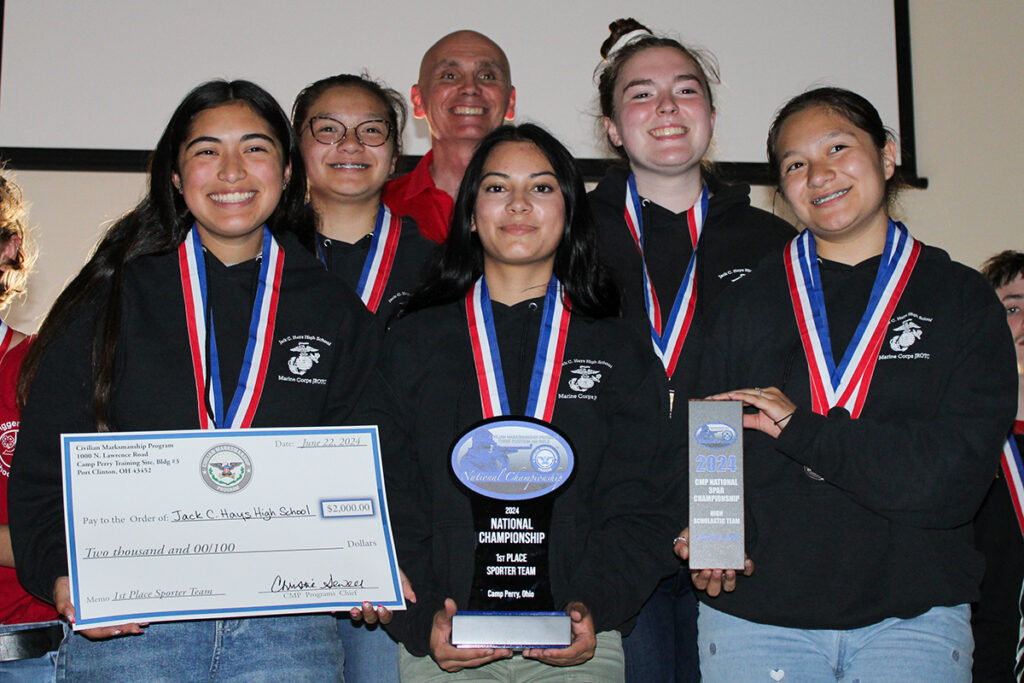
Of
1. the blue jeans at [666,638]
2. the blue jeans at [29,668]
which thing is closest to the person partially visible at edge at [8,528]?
the blue jeans at [29,668]

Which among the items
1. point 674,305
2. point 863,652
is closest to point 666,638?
point 863,652

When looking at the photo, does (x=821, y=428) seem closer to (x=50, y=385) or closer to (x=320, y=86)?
(x=50, y=385)

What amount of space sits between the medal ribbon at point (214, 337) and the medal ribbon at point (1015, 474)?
2.28 m

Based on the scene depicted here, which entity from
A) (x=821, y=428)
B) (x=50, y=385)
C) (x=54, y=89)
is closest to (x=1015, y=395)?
(x=821, y=428)

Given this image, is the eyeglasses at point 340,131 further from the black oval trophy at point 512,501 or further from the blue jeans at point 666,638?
the blue jeans at point 666,638

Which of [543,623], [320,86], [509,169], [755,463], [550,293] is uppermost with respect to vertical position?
[320,86]

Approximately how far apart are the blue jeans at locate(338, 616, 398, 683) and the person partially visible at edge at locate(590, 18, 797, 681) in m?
0.78

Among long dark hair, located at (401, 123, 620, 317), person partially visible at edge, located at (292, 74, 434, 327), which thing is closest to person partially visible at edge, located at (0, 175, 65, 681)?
person partially visible at edge, located at (292, 74, 434, 327)

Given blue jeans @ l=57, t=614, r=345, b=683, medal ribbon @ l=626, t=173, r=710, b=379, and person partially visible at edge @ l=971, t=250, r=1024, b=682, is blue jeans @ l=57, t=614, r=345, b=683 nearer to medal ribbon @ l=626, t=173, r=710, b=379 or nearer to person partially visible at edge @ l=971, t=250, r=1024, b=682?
medal ribbon @ l=626, t=173, r=710, b=379

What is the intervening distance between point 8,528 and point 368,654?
100cm

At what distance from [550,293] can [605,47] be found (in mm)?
1518

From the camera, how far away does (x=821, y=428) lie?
2.29 metres

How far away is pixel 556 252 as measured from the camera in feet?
9.29

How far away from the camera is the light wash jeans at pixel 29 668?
2.59 m
